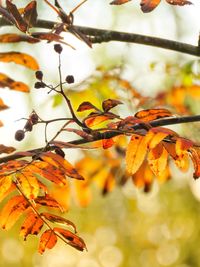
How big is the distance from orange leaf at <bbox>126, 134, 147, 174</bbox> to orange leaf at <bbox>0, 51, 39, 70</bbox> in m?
0.43

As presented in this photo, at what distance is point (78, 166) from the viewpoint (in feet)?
9.09

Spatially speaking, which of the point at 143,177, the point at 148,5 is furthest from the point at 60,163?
the point at 143,177

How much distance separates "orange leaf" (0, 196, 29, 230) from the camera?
1.31 metres

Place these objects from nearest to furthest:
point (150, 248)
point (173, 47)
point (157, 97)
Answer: point (173, 47) → point (157, 97) → point (150, 248)

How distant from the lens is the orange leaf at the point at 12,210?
1312 millimetres

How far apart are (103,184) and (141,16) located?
514 centimetres

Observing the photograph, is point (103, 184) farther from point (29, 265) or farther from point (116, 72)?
point (29, 265)

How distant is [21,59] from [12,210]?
434 mm

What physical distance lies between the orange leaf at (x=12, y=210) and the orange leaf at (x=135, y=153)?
0.27 metres

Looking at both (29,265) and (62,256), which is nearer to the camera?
(29,265)

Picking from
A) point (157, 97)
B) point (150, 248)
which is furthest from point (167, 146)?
point (150, 248)

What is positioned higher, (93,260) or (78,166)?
(78,166)

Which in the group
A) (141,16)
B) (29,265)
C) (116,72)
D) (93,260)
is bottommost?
(93,260)

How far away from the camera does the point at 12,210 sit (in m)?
1.31
